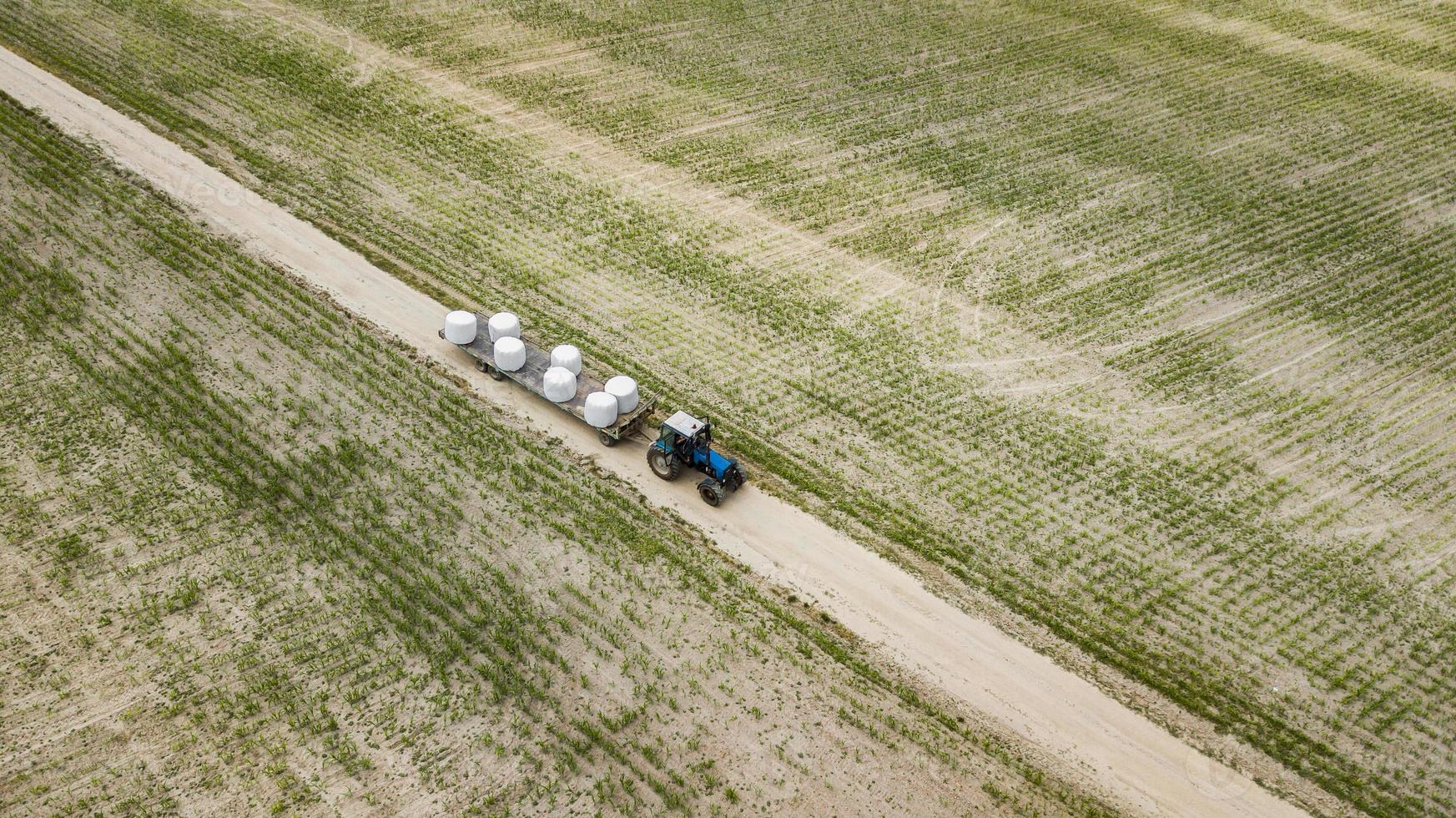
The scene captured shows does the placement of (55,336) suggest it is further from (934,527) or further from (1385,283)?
(1385,283)

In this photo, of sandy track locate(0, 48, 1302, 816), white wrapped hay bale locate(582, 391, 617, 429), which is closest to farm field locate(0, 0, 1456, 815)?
sandy track locate(0, 48, 1302, 816)

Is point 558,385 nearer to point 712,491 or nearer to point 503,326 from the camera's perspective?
point 503,326

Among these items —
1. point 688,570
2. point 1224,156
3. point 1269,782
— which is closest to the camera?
point 1269,782

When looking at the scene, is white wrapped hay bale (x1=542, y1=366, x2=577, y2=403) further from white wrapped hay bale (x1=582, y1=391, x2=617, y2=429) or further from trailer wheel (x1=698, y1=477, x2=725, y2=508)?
trailer wheel (x1=698, y1=477, x2=725, y2=508)

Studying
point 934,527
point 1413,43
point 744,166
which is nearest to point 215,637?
point 934,527

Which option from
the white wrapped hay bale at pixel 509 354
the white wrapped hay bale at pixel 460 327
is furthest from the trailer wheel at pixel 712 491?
the white wrapped hay bale at pixel 460 327

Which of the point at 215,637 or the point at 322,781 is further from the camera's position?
the point at 215,637

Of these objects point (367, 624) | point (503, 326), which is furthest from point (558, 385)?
point (367, 624)
